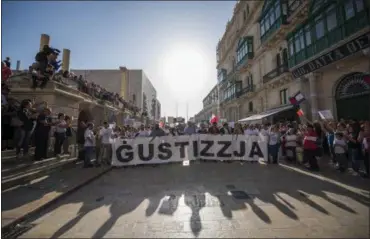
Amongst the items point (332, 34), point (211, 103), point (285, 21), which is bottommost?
point (332, 34)

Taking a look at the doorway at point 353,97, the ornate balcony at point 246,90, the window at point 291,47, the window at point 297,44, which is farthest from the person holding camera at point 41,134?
the ornate balcony at point 246,90

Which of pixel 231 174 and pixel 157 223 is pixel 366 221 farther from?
pixel 231 174

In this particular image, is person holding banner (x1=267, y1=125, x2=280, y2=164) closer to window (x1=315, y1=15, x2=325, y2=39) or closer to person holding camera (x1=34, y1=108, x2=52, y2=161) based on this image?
window (x1=315, y1=15, x2=325, y2=39)

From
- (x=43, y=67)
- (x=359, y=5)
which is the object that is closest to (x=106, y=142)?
(x=43, y=67)

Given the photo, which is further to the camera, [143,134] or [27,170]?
[143,134]

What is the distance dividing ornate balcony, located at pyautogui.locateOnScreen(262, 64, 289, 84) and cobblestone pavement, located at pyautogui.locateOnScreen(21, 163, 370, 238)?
13.4 m

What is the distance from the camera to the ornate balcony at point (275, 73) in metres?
17.3

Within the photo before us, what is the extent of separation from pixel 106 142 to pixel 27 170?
306 centimetres

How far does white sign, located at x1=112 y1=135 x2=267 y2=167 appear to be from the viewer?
8945 millimetres

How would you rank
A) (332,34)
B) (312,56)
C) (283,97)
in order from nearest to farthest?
(332,34) < (312,56) < (283,97)

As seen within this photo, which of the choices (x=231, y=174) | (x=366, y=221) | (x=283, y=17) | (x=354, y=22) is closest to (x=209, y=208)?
(x=366, y=221)

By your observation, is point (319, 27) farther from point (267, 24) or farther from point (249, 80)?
point (249, 80)

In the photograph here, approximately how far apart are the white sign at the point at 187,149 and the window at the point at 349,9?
8204 millimetres

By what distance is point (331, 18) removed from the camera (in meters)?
11.9
